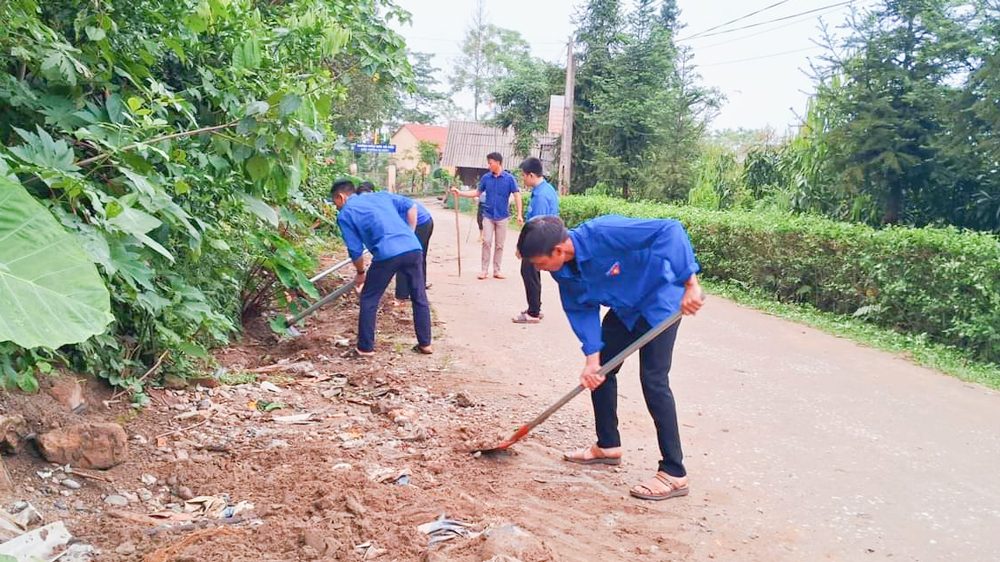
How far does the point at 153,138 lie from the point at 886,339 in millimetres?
7253

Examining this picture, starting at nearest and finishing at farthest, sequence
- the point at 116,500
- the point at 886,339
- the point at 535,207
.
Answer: the point at 116,500, the point at 886,339, the point at 535,207

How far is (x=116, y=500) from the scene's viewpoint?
3744 millimetres

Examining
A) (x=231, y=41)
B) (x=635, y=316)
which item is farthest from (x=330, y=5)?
(x=635, y=316)

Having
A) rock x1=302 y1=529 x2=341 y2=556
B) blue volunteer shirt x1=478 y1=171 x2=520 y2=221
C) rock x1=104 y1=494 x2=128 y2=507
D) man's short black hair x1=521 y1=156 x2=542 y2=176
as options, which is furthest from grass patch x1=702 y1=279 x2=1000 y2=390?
rock x1=104 y1=494 x2=128 y2=507

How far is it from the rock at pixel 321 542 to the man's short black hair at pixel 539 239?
1.58 meters

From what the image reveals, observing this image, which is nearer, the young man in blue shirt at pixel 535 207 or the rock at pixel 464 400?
the rock at pixel 464 400

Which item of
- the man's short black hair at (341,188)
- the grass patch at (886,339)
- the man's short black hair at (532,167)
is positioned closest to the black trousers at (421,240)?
the man's short black hair at (532,167)

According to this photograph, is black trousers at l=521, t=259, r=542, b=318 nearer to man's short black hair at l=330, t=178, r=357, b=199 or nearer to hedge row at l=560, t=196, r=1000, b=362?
man's short black hair at l=330, t=178, r=357, b=199

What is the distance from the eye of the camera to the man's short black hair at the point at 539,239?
3865 millimetres

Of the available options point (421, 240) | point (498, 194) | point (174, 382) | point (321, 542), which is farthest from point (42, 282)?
point (498, 194)

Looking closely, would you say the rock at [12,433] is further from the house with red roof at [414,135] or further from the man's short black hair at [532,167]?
the house with red roof at [414,135]

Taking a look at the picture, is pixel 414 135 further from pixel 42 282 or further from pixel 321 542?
pixel 42 282

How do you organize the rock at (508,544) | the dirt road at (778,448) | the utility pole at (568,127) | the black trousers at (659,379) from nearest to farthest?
the rock at (508,544)
the dirt road at (778,448)
the black trousers at (659,379)
the utility pole at (568,127)

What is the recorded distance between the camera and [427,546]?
327 centimetres
